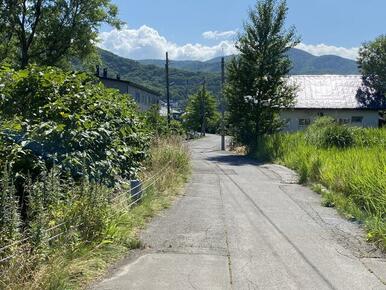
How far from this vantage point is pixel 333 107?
130ft

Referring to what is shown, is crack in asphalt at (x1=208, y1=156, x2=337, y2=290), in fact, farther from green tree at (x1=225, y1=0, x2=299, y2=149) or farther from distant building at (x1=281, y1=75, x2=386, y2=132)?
distant building at (x1=281, y1=75, x2=386, y2=132)

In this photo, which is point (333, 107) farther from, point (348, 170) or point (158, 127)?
point (348, 170)

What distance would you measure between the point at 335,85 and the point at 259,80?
16.1m

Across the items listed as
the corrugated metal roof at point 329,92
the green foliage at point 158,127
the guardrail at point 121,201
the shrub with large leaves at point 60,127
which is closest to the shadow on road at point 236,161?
the green foliage at point 158,127

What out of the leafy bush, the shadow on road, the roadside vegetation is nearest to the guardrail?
the roadside vegetation

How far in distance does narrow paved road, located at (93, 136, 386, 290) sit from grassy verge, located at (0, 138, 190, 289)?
0.70ft

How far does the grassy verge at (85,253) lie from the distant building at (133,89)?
44518mm

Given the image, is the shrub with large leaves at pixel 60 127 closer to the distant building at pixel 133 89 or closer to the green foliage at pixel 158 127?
the green foliage at pixel 158 127

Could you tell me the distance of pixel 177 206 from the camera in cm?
943

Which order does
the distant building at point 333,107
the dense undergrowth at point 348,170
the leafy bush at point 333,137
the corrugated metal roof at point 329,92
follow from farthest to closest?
the corrugated metal roof at point 329,92
the distant building at point 333,107
the leafy bush at point 333,137
the dense undergrowth at point 348,170

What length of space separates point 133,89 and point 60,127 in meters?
60.9

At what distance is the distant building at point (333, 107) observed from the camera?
39.7 m

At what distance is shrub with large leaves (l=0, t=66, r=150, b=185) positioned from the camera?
6008mm

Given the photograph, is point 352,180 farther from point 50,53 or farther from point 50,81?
point 50,53
